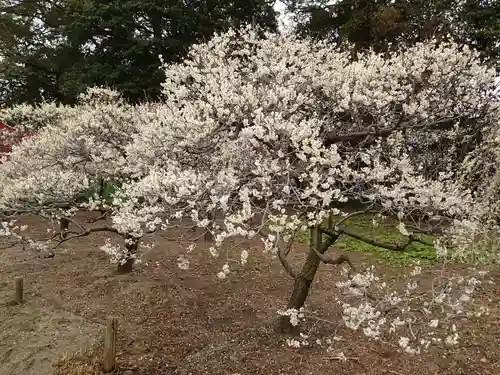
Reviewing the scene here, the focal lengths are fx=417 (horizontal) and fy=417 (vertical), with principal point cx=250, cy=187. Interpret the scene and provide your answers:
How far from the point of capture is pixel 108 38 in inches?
844

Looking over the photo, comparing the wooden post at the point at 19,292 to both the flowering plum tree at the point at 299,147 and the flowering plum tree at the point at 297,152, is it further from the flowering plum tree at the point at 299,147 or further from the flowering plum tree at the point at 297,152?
the flowering plum tree at the point at 299,147

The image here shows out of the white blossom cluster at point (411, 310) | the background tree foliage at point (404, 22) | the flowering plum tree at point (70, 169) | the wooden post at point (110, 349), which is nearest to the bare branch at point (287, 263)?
the white blossom cluster at point (411, 310)

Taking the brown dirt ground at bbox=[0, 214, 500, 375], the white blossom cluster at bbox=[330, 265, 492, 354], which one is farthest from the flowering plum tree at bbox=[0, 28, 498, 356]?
the brown dirt ground at bbox=[0, 214, 500, 375]

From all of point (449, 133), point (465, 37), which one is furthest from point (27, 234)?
point (465, 37)

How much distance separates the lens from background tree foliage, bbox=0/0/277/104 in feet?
64.2

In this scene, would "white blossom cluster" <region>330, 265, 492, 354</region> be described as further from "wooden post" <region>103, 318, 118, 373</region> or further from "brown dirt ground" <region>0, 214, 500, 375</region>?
"wooden post" <region>103, 318, 118, 373</region>

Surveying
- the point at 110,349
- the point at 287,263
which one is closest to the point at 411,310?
the point at 287,263

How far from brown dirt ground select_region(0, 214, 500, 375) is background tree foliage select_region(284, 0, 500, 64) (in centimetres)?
780

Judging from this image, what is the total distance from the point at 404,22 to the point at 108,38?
1452 centimetres

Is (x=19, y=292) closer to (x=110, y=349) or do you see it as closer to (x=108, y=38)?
(x=110, y=349)

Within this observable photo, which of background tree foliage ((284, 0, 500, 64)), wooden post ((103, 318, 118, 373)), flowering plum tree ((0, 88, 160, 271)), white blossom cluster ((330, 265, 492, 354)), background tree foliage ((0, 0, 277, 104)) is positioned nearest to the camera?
white blossom cluster ((330, 265, 492, 354))

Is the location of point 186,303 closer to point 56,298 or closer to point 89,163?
point 56,298

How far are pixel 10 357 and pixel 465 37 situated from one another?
14.3 metres

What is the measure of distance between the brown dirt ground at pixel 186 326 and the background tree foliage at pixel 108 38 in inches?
429
